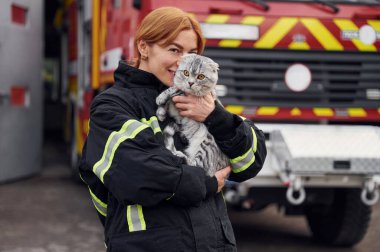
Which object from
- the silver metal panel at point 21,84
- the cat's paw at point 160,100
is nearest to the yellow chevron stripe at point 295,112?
the cat's paw at point 160,100

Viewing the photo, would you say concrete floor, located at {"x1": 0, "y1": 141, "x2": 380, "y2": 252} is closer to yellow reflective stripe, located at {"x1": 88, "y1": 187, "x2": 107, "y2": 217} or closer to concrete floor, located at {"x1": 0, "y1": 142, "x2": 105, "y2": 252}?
concrete floor, located at {"x1": 0, "y1": 142, "x2": 105, "y2": 252}

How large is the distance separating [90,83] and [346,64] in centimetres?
277

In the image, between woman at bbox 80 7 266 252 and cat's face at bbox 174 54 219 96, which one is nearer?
woman at bbox 80 7 266 252

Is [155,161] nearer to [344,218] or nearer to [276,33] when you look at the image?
[276,33]

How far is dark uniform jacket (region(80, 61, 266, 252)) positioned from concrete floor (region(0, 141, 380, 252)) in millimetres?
3332

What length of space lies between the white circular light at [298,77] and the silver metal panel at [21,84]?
395 centimetres

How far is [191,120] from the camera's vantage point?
224cm

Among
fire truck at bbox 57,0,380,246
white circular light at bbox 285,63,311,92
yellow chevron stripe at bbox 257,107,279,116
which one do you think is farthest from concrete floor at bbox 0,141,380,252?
white circular light at bbox 285,63,311,92

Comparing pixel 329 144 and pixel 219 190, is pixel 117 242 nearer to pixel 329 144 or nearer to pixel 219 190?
pixel 219 190

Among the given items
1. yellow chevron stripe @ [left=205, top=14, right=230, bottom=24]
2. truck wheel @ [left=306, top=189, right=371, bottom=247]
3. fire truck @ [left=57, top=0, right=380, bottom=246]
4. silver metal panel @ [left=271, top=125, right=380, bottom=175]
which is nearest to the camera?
silver metal panel @ [left=271, top=125, right=380, bottom=175]

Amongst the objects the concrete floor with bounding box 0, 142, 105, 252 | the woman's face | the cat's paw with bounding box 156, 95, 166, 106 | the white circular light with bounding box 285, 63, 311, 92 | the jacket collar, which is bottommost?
the concrete floor with bounding box 0, 142, 105, 252

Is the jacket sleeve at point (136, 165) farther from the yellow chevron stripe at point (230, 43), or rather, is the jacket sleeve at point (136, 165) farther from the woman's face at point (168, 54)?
the yellow chevron stripe at point (230, 43)

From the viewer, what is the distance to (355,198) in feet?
18.2

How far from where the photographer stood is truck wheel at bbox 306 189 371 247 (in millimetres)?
5570
